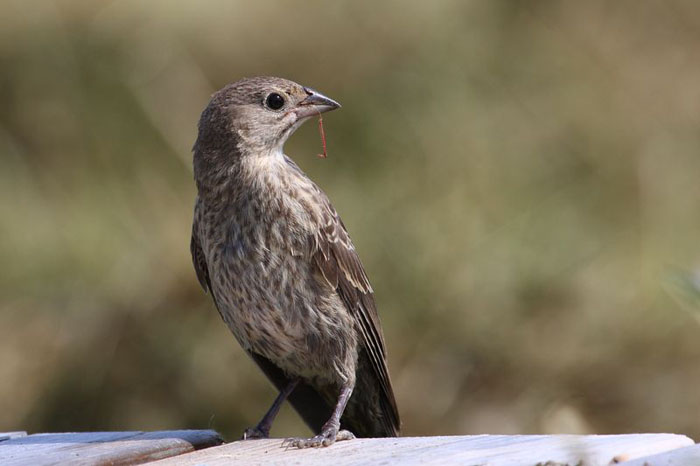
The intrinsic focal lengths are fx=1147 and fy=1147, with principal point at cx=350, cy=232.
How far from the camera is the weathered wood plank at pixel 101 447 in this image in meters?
2.50

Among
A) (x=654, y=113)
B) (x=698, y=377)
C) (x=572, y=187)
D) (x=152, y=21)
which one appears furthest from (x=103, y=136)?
(x=698, y=377)

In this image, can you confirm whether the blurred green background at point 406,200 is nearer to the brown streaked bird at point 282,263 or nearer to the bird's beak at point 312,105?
the brown streaked bird at point 282,263

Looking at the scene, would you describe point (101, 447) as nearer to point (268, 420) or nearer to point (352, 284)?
point (268, 420)

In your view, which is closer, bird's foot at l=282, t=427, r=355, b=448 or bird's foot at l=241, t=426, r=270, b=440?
bird's foot at l=282, t=427, r=355, b=448

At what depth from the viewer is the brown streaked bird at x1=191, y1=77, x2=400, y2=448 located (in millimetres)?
3275

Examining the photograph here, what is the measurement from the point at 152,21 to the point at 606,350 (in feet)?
7.39

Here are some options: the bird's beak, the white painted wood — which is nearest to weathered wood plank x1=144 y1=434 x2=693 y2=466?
the white painted wood

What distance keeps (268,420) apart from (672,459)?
181 centimetres

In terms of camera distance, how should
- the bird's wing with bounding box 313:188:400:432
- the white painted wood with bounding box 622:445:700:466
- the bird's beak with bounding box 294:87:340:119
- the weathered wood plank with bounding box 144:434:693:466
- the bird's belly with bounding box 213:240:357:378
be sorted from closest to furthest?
the white painted wood with bounding box 622:445:700:466 → the weathered wood plank with bounding box 144:434:693:466 → the bird's belly with bounding box 213:240:357:378 → the bird's wing with bounding box 313:188:400:432 → the bird's beak with bounding box 294:87:340:119

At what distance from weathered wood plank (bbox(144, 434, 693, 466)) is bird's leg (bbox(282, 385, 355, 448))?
0.04 meters

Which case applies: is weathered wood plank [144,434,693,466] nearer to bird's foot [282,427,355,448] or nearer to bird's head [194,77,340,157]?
bird's foot [282,427,355,448]

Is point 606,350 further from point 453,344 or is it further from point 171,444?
point 171,444

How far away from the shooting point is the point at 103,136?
4594mm

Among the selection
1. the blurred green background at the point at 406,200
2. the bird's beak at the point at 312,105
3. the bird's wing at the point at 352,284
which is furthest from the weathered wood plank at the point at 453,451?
the blurred green background at the point at 406,200
